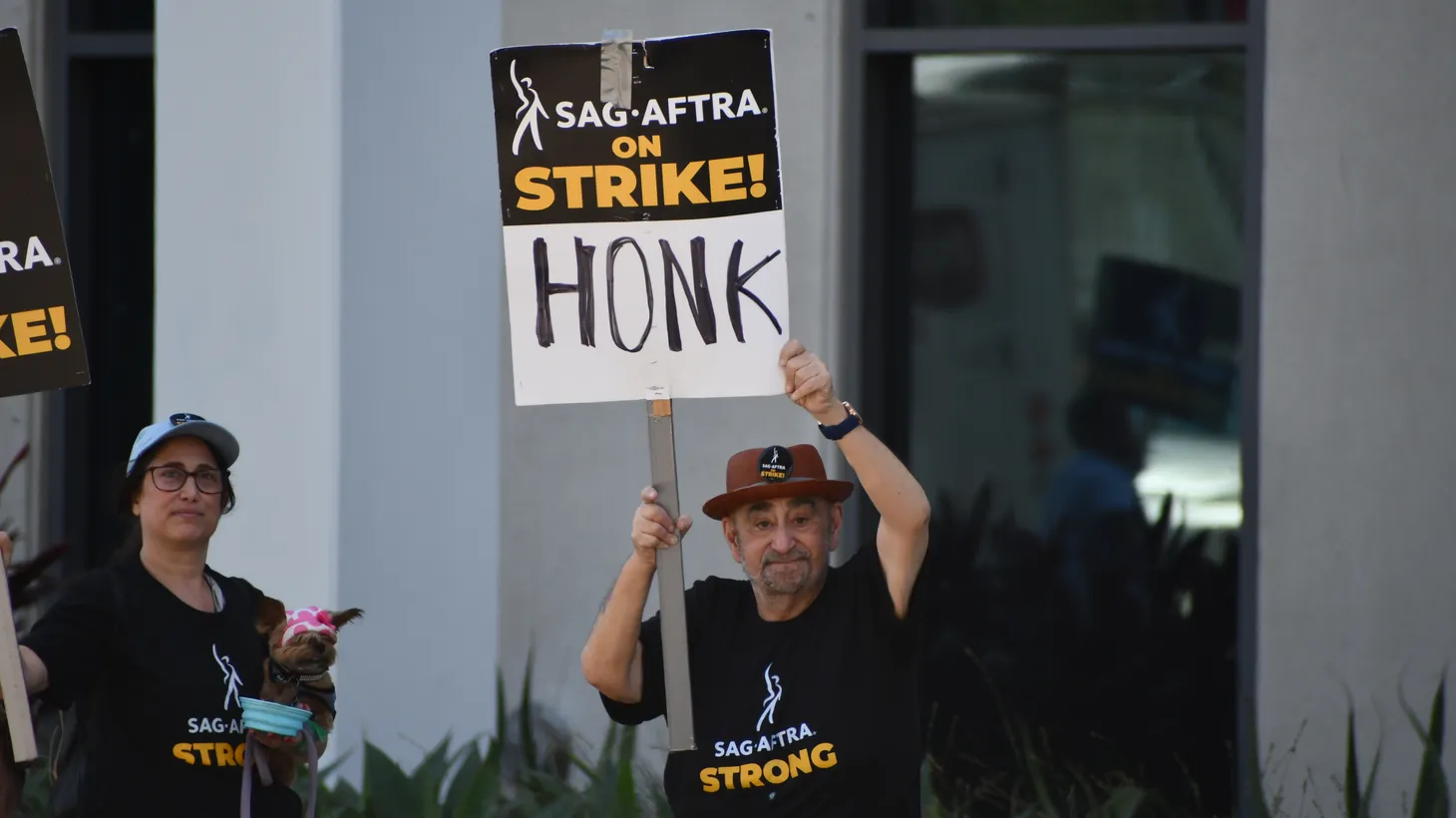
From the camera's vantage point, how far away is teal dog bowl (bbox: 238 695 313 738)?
3441mm

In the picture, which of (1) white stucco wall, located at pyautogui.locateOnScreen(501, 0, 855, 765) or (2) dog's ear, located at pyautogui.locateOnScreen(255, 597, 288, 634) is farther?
(1) white stucco wall, located at pyautogui.locateOnScreen(501, 0, 855, 765)

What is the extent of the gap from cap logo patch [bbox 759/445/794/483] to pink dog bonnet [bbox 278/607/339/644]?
2.91ft

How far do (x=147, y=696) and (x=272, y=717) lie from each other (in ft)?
0.95

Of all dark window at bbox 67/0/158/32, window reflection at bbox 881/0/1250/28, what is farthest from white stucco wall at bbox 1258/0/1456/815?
dark window at bbox 67/0/158/32

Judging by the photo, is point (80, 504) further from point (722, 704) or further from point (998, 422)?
→ point (722, 704)

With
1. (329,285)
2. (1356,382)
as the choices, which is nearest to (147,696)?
(329,285)

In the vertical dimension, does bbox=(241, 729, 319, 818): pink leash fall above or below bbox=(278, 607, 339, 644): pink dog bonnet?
below

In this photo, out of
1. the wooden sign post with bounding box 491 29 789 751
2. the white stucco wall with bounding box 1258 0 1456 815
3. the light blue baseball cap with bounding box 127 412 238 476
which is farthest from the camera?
the white stucco wall with bounding box 1258 0 1456 815

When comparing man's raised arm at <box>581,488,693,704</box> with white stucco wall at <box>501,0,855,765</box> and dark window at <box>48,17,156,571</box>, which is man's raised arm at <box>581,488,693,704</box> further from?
dark window at <box>48,17,156,571</box>

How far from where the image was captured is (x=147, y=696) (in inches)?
139

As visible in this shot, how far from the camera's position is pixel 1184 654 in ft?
19.6

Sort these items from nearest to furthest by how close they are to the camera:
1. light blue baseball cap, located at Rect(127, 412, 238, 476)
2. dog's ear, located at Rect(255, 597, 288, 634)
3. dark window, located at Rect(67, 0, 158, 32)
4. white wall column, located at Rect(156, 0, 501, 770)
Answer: dog's ear, located at Rect(255, 597, 288, 634) < light blue baseball cap, located at Rect(127, 412, 238, 476) < white wall column, located at Rect(156, 0, 501, 770) < dark window, located at Rect(67, 0, 158, 32)

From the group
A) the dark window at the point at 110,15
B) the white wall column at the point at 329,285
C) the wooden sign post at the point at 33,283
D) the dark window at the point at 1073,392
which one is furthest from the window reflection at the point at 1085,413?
the wooden sign post at the point at 33,283

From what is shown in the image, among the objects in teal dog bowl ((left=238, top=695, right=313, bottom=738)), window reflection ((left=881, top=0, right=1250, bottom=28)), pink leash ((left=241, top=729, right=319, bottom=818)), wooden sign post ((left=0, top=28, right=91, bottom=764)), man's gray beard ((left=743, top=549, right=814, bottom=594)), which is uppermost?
window reflection ((left=881, top=0, right=1250, bottom=28))
